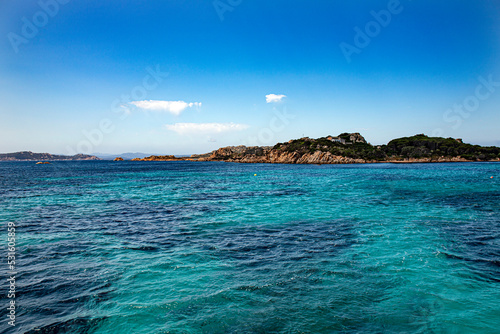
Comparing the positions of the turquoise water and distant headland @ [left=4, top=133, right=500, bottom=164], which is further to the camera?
distant headland @ [left=4, top=133, right=500, bottom=164]

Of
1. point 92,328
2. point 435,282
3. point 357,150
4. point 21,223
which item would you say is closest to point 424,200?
point 435,282

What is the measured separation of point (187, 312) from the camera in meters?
7.97

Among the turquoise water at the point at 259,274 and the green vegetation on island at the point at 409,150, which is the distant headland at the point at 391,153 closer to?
the green vegetation on island at the point at 409,150

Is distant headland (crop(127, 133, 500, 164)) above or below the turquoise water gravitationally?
above

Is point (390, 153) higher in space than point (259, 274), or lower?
higher

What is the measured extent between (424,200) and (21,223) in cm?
3678

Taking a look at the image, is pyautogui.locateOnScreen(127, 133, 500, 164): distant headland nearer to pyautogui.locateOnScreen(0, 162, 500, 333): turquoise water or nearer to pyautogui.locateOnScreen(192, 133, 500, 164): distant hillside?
pyautogui.locateOnScreen(192, 133, 500, 164): distant hillside

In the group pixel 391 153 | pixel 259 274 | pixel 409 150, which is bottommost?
pixel 259 274

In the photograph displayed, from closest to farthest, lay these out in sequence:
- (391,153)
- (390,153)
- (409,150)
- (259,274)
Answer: (259,274)
(409,150)
(391,153)
(390,153)

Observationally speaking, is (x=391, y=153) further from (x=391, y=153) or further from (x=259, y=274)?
(x=259, y=274)

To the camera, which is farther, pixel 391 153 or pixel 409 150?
pixel 391 153

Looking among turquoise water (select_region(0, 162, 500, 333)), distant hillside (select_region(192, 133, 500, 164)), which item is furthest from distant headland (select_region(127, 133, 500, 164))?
turquoise water (select_region(0, 162, 500, 333))

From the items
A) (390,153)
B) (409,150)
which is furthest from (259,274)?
(390,153)

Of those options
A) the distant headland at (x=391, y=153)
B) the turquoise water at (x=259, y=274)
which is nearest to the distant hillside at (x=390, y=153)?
the distant headland at (x=391, y=153)
